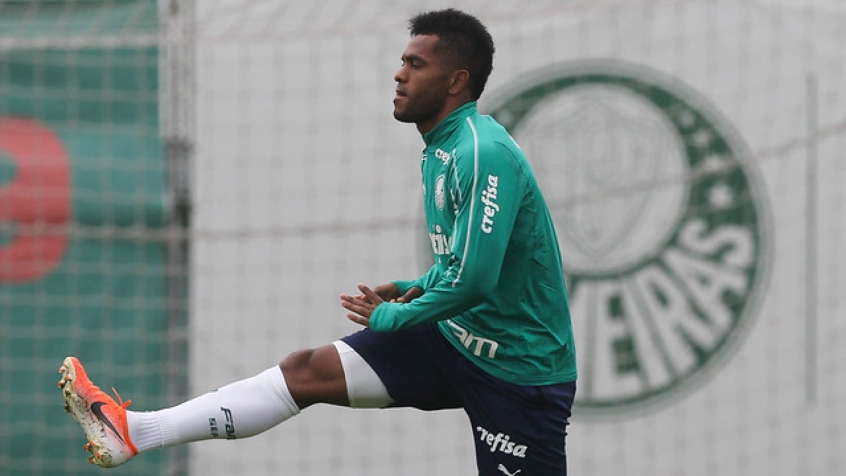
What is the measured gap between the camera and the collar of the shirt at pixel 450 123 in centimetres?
430

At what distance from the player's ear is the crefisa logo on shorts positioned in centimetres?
308

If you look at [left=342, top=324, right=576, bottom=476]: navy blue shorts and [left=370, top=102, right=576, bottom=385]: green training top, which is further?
[left=342, top=324, right=576, bottom=476]: navy blue shorts

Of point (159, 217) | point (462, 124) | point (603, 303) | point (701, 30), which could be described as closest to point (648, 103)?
point (701, 30)

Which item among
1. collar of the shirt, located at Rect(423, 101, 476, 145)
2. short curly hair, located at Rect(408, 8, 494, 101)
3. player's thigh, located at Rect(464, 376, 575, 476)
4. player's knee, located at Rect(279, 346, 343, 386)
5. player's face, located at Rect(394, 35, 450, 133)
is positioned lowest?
player's thigh, located at Rect(464, 376, 575, 476)

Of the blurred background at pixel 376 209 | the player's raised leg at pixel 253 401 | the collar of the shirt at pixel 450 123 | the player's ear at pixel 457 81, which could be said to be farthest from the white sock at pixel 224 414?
the blurred background at pixel 376 209

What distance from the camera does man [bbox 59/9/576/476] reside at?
4168 millimetres

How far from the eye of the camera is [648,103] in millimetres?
7418

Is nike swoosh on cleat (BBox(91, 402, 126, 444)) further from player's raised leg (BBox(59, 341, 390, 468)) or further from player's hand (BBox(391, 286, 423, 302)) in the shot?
player's hand (BBox(391, 286, 423, 302))

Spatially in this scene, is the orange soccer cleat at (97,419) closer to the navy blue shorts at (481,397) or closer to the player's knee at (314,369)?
the player's knee at (314,369)

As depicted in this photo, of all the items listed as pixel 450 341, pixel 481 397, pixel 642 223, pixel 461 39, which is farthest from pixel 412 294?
pixel 642 223

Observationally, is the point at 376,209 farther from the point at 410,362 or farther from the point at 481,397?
the point at 481,397

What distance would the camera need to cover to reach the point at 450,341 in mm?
4461

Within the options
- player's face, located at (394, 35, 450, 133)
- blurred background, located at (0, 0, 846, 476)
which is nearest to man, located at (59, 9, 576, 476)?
player's face, located at (394, 35, 450, 133)

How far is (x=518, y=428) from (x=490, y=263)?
607mm
